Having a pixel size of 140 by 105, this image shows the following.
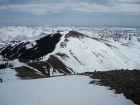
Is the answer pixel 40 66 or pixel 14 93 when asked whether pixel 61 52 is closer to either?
pixel 40 66

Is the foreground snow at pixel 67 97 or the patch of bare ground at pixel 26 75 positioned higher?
the foreground snow at pixel 67 97

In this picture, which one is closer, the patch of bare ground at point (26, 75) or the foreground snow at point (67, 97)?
the foreground snow at point (67, 97)

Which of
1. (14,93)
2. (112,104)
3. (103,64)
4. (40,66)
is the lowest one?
(103,64)

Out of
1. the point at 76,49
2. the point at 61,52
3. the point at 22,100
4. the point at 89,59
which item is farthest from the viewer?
the point at 76,49

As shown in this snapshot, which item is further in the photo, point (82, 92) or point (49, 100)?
point (82, 92)

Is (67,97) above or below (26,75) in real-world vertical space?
above

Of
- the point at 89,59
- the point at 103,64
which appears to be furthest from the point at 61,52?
the point at 103,64

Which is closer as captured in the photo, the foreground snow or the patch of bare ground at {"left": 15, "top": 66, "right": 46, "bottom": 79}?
the foreground snow

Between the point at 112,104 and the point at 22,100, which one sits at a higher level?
the point at 112,104

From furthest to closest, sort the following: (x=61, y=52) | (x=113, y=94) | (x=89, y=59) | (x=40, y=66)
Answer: (x=89, y=59) < (x=61, y=52) < (x=40, y=66) < (x=113, y=94)

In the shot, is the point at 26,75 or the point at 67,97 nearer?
the point at 67,97

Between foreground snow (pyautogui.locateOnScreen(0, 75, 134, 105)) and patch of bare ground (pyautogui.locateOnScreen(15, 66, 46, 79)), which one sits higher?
foreground snow (pyautogui.locateOnScreen(0, 75, 134, 105))
